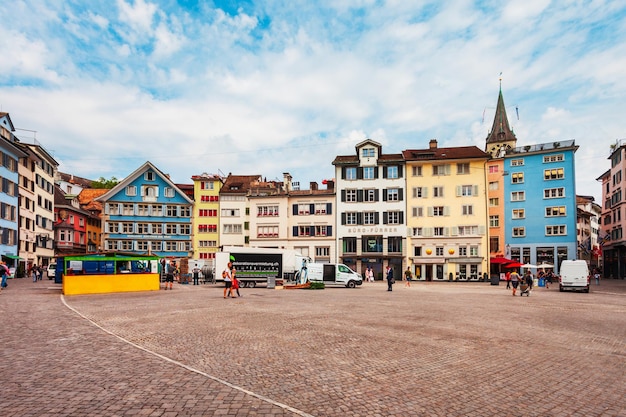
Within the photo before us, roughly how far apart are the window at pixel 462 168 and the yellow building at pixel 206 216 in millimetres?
32853

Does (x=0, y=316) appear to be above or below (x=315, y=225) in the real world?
below

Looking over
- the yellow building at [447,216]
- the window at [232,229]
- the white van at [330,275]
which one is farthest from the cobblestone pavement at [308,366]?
the window at [232,229]

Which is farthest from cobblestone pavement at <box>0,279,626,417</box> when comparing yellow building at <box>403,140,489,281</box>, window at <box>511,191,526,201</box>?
window at <box>511,191,526,201</box>

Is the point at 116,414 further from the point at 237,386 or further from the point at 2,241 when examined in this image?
the point at 2,241

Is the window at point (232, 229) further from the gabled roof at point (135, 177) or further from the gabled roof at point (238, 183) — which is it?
the gabled roof at point (135, 177)

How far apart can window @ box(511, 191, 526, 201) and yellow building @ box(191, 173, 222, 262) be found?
39352 mm

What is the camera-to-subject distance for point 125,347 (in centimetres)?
1084

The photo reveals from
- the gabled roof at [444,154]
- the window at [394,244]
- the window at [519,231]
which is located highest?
the gabled roof at [444,154]

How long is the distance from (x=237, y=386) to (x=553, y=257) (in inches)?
2375

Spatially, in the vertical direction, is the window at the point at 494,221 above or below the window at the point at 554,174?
below

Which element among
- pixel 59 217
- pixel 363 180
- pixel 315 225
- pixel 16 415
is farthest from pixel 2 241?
pixel 16 415

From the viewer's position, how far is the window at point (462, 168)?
205 feet

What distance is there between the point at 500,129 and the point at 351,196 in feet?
171

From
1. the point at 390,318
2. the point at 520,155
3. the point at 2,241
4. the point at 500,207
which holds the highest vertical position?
the point at 520,155
